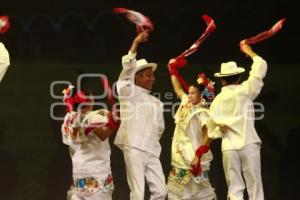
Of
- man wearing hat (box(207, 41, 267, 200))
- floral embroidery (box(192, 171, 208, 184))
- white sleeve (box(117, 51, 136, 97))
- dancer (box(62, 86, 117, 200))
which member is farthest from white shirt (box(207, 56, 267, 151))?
dancer (box(62, 86, 117, 200))

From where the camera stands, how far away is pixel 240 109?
6.05m

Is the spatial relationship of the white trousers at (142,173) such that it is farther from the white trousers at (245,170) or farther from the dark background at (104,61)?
the dark background at (104,61)

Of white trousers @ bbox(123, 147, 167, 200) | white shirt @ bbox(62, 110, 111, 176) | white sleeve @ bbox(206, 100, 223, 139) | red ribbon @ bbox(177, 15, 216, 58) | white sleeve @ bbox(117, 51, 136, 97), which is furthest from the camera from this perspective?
red ribbon @ bbox(177, 15, 216, 58)

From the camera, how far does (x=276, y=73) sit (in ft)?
24.0

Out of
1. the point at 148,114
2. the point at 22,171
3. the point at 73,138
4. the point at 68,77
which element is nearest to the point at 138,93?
the point at 148,114

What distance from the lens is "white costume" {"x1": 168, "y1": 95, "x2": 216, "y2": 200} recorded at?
6.27 meters

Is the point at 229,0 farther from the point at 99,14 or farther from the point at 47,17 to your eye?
the point at 47,17

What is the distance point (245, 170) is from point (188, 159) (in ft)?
1.79

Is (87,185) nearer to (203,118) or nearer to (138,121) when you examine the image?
(138,121)

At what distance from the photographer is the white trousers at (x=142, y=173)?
589 cm

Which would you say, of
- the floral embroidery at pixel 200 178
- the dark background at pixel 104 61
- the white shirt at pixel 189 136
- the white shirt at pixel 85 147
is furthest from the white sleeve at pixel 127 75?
the dark background at pixel 104 61

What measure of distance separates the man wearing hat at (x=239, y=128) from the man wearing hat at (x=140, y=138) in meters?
0.58

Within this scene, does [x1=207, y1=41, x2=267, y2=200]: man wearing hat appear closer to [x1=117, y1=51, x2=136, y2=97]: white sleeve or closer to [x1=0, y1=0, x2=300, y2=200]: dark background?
[x1=117, y1=51, x2=136, y2=97]: white sleeve

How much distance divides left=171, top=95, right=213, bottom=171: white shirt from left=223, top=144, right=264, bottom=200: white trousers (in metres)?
0.33
